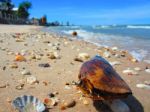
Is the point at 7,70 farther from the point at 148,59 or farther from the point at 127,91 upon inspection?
the point at 148,59

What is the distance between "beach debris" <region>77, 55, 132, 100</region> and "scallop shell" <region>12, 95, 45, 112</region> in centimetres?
55

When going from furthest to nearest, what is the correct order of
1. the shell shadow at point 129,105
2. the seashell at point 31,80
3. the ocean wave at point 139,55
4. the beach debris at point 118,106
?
the ocean wave at point 139,55 < the seashell at point 31,80 < the shell shadow at point 129,105 < the beach debris at point 118,106

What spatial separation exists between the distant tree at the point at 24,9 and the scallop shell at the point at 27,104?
73080 mm

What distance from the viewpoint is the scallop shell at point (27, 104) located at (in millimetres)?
2629

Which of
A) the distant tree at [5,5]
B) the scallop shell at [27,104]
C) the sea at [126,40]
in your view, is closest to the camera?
the scallop shell at [27,104]

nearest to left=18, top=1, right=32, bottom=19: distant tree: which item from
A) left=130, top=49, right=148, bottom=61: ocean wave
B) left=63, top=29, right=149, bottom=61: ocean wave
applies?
left=63, top=29, right=149, bottom=61: ocean wave

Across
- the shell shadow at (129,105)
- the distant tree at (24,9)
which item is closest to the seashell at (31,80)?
the shell shadow at (129,105)

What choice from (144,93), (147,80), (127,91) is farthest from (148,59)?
(127,91)

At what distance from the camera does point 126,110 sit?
9.11 ft

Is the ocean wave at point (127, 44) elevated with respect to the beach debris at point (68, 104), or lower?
lower

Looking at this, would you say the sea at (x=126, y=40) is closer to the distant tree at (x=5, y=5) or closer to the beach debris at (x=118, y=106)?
the beach debris at (x=118, y=106)

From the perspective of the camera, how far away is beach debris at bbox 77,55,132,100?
2.66m

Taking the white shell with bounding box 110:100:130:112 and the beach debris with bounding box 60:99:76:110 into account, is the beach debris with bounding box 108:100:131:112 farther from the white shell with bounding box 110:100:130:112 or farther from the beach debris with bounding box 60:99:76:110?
the beach debris with bounding box 60:99:76:110

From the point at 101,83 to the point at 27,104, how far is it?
840mm
